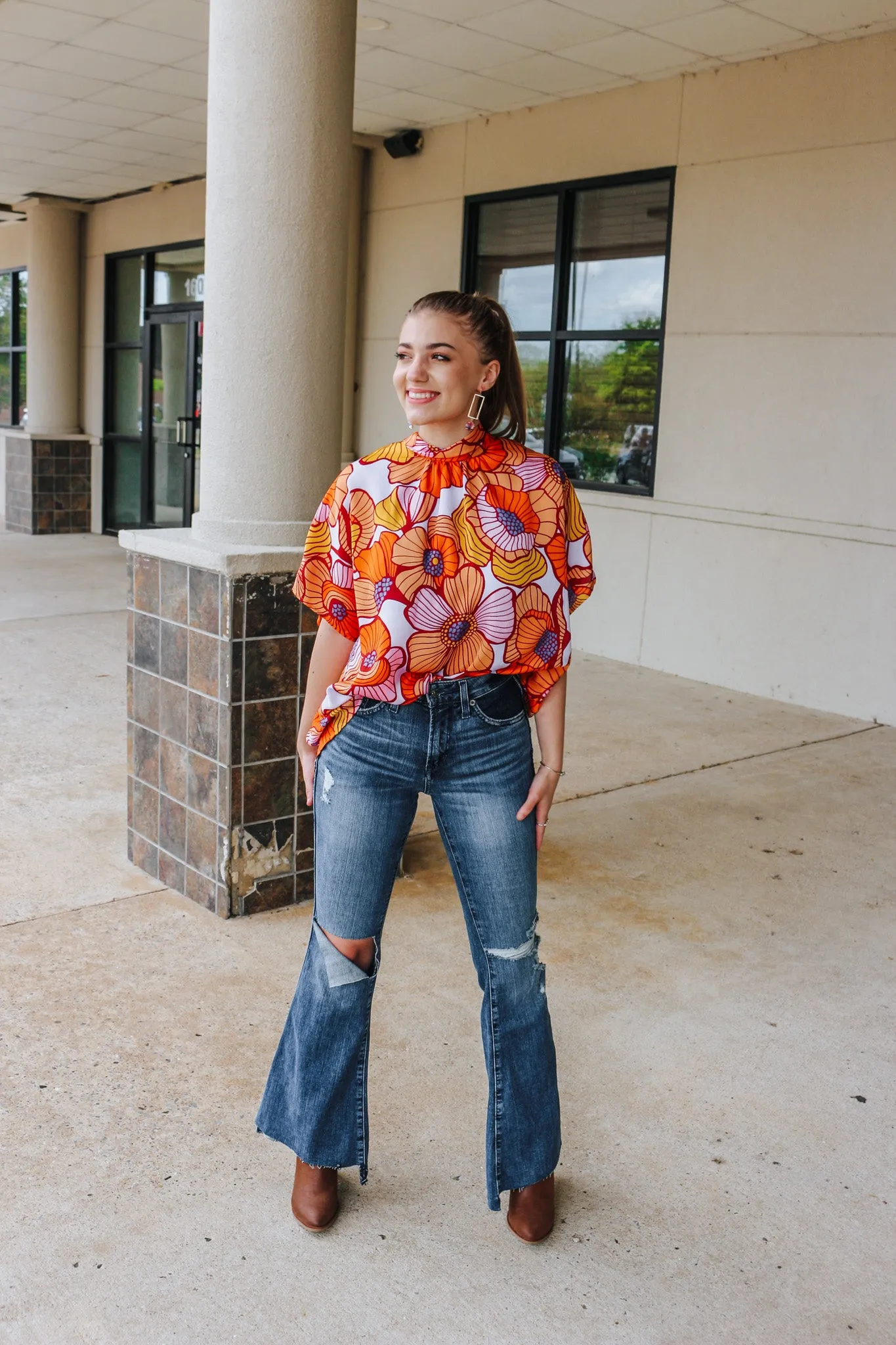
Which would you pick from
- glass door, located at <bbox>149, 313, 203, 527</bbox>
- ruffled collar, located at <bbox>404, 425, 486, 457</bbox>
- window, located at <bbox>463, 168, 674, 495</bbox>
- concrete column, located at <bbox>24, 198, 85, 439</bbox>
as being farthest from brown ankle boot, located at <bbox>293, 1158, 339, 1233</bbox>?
concrete column, located at <bbox>24, 198, 85, 439</bbox>

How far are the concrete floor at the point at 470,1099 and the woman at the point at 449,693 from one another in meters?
0.21

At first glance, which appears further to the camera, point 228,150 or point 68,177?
point 68,177

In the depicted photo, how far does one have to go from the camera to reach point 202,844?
3.39m

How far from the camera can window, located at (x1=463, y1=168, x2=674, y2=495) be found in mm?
7074

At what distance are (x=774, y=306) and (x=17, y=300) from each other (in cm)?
1001

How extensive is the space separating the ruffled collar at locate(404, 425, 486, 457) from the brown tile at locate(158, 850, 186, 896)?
6.32 ft

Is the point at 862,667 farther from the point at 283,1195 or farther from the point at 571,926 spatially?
the point at 283,1195

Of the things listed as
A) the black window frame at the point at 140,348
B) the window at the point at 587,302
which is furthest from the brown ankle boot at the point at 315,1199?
the black window frame at the point at 140,348

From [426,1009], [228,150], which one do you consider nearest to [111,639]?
[228,150]

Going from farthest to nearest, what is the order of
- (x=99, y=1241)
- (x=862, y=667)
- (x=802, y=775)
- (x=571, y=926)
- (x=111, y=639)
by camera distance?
(x=111, y=639), (x=862, y=667), (x=802, y=775), (x=571, y=926), (x=99, y=1241)

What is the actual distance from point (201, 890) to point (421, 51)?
499 centimetres

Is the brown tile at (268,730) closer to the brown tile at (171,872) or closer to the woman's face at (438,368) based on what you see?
the brown tile at (171,872)

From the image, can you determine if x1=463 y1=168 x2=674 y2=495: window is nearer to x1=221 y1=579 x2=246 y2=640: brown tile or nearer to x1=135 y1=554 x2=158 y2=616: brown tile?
x1=135 y1=554 x2=158 y2=616: brown tile

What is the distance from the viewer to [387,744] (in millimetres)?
1880
